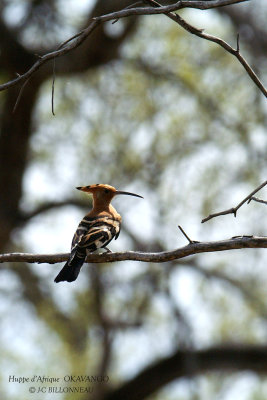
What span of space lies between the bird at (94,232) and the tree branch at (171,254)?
417mm

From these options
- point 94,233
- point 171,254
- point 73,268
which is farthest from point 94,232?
point 171,254

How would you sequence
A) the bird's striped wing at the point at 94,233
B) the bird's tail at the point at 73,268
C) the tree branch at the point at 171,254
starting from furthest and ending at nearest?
the bird's striped wing at the point at 94,233 → the bird's tail at the point at 73,268 → the tree branch at the point at 171,254

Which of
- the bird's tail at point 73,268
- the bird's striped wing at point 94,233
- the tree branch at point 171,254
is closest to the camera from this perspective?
the tree branch at point 171,254

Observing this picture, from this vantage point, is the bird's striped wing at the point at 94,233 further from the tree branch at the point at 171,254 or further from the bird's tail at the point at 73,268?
the tree branch at the point at 171,254

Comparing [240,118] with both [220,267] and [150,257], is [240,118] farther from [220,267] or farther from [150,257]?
[150,257]

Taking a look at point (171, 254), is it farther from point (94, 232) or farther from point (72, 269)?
point (94, 232)

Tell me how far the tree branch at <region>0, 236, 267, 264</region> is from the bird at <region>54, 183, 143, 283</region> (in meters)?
0.42

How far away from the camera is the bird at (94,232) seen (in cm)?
506

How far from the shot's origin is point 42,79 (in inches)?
426

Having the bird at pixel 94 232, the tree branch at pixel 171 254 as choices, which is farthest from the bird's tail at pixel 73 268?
the tree branch at pixel 171 254

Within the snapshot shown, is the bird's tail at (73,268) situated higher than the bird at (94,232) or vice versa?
the bird at (94,232)

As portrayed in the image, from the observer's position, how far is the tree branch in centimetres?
369

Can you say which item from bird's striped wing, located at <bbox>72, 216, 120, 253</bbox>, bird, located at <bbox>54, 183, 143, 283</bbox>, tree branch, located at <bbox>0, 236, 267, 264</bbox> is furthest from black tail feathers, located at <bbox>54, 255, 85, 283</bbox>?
tree branch, located at <bbox>0, 236, 267, 264</bbox>

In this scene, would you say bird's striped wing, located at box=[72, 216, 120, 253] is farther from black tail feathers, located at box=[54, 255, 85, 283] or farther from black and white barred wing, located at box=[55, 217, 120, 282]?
black tail feathers, located at box=[54, 255, 85, 283]
